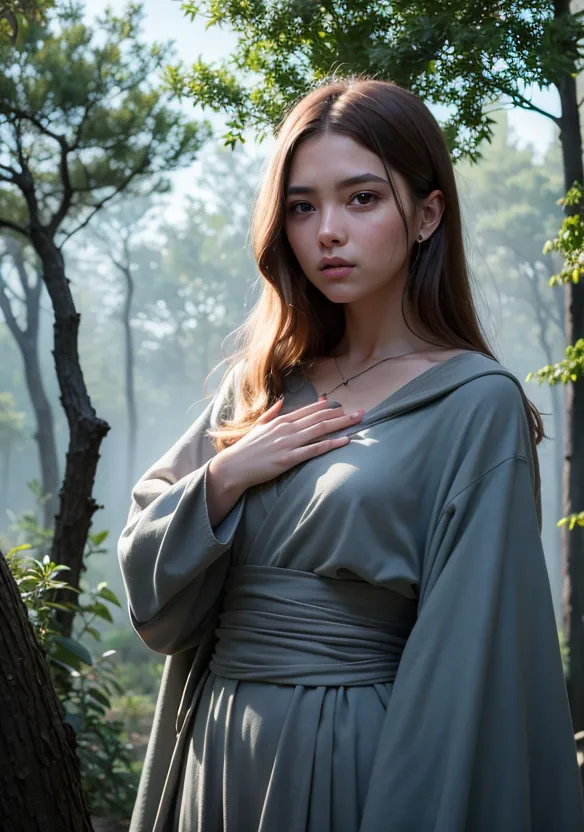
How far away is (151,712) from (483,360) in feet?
14.8

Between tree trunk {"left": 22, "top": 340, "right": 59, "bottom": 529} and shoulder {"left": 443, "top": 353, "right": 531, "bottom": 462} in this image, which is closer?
shoulder {"left": 443, "top": 353, "right": 531, "bottom": 462}

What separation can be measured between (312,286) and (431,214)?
0.27 meters

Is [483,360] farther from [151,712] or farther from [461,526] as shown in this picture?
[151,712]

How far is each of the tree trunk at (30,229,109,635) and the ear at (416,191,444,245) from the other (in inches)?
53.8

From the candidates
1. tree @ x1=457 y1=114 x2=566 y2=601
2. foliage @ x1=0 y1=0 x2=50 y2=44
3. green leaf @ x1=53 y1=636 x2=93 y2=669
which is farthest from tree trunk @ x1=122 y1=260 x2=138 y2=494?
green leaf @ x1=53 y1=636 x2=93 y2=669

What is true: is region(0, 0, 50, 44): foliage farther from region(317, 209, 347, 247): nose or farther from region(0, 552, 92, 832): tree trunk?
region(0, 552, 92, 832): tree trunk

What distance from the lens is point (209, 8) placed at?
261 cm

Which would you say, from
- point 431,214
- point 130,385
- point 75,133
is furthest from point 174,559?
point 130,385

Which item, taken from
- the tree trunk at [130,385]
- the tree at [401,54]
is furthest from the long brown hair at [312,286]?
the tree trunk at [130,385]

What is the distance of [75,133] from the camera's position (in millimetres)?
3342

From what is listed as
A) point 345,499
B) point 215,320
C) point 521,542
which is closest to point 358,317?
point 345,499

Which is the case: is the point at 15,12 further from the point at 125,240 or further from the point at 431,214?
the point at 125,240

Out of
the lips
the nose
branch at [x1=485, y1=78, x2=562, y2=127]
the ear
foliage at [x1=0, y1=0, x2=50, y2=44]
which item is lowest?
the lips

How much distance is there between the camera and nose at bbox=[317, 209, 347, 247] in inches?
54.4
